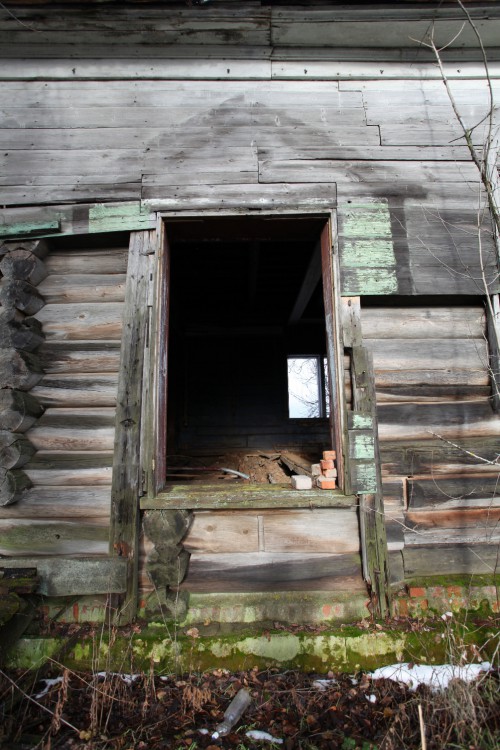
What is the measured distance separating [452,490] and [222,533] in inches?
67.7

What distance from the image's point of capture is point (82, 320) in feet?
10.4

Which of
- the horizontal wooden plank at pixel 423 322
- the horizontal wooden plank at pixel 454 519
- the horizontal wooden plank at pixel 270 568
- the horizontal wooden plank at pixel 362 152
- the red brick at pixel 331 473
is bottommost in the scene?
the horizontal wooden plank at pixel 270 568

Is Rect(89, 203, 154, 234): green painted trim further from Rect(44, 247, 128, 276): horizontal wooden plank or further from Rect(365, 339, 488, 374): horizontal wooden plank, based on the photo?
Rect(365, 339, 488, 374): horizontal wooden plank

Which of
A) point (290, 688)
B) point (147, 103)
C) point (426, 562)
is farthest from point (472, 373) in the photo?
point (147, 103)

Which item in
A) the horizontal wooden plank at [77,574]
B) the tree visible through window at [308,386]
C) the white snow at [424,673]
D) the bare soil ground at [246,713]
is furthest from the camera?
the tree visible through window at [308,386]

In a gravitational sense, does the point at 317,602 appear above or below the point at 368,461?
below

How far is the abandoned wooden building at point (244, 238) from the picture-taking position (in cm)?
287

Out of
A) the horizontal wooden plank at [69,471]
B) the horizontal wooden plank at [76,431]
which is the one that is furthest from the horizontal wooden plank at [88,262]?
the horizontal wooden plank at [69,471]

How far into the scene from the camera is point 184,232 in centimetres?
342

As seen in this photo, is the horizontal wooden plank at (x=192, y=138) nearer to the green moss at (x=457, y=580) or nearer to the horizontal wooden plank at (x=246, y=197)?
the horizontal wooden plank at (x=246, y=197)

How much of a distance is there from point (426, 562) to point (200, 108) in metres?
3.93

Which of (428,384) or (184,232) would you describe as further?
(184,232)

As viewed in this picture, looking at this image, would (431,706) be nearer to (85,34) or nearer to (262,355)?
(85,34)

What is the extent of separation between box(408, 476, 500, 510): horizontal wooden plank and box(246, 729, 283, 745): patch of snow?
1.66 meters
